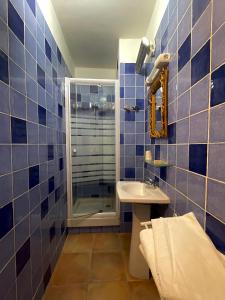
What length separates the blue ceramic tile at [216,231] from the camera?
0.70 m

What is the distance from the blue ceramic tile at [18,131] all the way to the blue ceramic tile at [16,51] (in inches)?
12.9

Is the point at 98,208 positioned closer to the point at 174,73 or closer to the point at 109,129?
the point at 109,129

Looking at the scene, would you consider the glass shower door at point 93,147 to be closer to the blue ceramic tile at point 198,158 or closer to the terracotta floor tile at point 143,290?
the terracotta floor tile at point 143,290

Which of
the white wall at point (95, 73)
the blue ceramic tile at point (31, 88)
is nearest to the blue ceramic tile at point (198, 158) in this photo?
the blue ceramic tile at point (31, 88)

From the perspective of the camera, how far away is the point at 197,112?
90 centimetres

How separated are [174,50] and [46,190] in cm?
146

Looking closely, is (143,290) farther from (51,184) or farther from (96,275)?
(51,184)

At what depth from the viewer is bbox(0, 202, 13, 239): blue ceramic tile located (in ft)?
2.76

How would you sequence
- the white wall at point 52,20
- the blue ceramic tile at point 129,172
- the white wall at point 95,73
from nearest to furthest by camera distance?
1. the white wall at point 52,20
2. the blue ceramic tile at point 129,172
3. the white wall at point 95,73

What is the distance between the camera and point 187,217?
2.89 ft

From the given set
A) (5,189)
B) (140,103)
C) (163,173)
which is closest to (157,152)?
(163,173)

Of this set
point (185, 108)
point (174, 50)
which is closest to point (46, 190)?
point (185, 108)

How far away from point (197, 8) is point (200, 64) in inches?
12.1

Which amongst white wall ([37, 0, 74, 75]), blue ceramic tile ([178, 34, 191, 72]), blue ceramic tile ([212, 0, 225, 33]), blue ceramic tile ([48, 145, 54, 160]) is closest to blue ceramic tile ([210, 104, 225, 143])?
blue ceramic tile ([212, 0, 225, 33])
